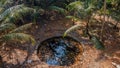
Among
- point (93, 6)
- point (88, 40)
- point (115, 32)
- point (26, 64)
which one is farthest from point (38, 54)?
point (115, 32)

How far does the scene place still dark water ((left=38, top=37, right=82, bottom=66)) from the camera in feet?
28.6

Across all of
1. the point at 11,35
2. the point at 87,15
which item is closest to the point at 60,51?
the point at 87,15

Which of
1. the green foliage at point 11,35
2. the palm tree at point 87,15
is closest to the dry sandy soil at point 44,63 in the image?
the palm tree at point 87,15

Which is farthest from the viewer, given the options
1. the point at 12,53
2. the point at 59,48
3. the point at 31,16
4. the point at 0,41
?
the point at 31,16

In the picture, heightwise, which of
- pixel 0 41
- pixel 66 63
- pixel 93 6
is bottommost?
pixel 66 63

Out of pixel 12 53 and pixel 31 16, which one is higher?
pixel 31 16

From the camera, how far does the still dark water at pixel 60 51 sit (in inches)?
343

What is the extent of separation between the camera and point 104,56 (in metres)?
8.87

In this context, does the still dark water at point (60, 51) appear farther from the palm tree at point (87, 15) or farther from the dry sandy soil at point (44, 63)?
the palm tree at point (87, 15)

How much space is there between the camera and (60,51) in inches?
370

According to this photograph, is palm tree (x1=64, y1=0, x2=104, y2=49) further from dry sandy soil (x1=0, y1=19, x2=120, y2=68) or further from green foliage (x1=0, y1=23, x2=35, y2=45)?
green foliage (x1=0, y1=23, x2=35, y2=45)

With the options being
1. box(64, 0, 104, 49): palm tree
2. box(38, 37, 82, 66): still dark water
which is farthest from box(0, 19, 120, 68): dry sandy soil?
box(64, 0, 104, 49): palm tree

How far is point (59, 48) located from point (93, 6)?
9.26 ft

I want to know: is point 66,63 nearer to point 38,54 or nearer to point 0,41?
point 38,54
